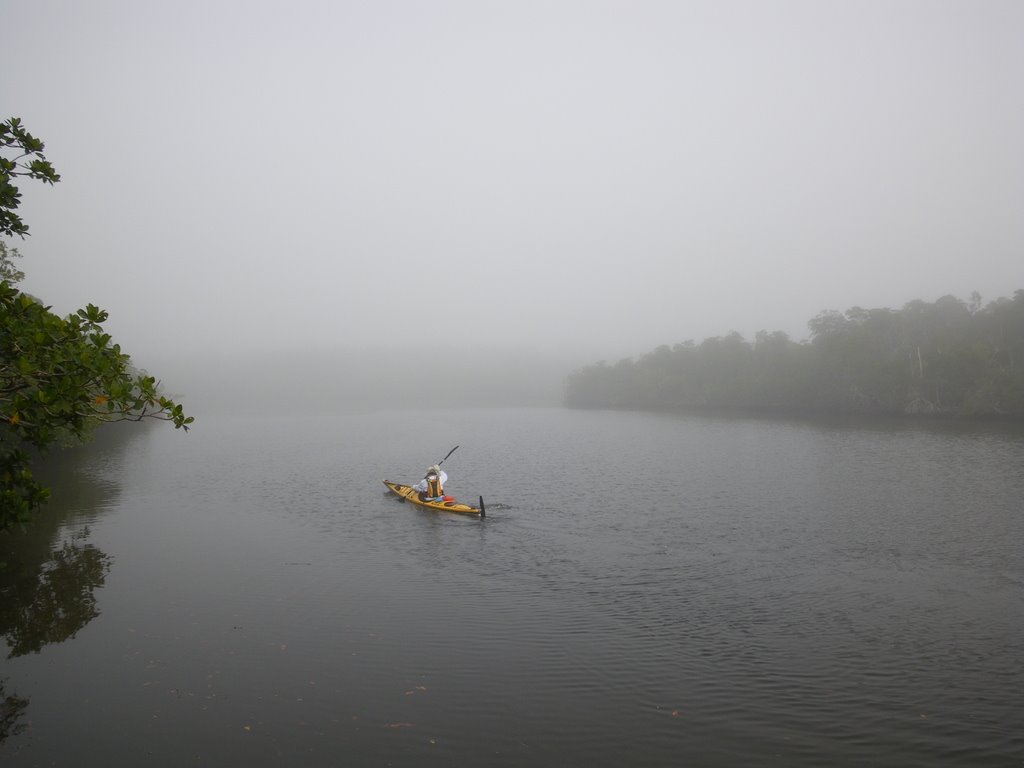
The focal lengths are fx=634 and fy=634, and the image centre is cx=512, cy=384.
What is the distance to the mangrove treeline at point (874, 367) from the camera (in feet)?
257

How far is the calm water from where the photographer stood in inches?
404

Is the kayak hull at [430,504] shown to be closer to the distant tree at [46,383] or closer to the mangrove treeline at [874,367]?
the distant tree at [46,383]

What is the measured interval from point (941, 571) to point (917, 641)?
719cm

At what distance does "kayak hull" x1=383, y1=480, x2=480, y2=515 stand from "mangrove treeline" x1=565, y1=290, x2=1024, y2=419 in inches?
2860

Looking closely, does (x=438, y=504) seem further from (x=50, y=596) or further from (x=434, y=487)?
(x=50, y=596)

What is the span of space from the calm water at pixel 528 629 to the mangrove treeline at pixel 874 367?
52464 millimetres

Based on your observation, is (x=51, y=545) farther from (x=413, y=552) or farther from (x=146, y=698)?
(x=146, y=698)

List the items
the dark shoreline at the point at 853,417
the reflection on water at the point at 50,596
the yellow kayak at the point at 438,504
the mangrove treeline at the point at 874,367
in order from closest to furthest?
the reflection on water at the point at 50,596
the yellow kayak at the point at 438,504
the dark shoreline at the point at 853,417
the mangrove treeline at the point at 874,367

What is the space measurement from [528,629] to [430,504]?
1580cm

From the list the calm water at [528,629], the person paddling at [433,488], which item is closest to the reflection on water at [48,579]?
the calm water at [528,629]

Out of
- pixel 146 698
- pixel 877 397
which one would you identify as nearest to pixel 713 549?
pixel 146 698

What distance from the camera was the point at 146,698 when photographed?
11.6 metres

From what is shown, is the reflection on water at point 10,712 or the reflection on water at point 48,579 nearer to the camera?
the reflection on water at point 10,712

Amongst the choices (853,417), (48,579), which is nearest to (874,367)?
(853,417)
